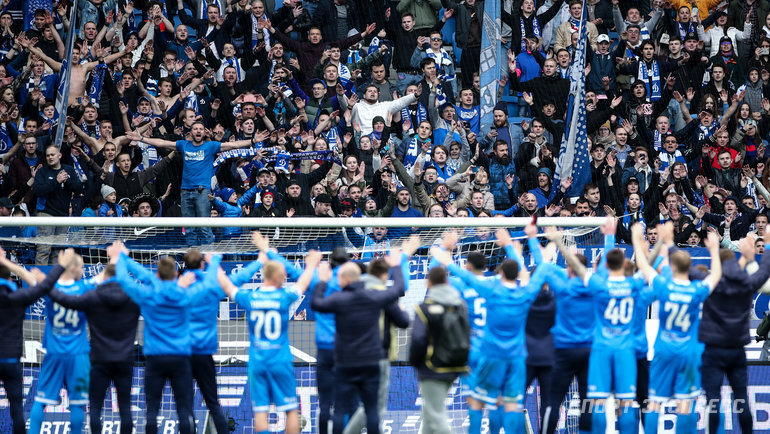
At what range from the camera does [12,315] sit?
11859mm

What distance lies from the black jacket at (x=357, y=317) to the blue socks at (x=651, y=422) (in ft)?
9.70

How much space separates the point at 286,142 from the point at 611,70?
18.6 ft

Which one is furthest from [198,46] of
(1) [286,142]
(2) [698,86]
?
(2) [698,86]

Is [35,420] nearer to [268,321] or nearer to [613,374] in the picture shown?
[268,321]

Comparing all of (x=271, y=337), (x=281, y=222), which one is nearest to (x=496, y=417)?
(x=271, y=337)

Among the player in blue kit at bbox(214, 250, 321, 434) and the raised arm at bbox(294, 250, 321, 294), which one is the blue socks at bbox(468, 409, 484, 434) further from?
the raised arm at bbox(294, 250, 321, 294)

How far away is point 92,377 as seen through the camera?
38.6 ft

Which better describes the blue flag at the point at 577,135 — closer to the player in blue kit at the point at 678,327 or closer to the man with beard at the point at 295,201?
the man with beard at the point at 295,201

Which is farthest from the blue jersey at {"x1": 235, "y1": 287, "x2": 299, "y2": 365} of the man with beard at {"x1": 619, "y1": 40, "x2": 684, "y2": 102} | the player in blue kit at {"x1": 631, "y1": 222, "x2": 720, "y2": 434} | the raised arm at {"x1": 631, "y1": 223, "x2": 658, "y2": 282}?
the man with beard at {"x1": 619, "y1": 40, "x2": 684, "y2": 102}

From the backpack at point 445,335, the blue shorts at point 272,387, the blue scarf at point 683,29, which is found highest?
the blue scarf at point 683,29

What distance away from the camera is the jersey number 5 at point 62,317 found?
1187 cm

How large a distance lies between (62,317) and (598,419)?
5287 millimetres

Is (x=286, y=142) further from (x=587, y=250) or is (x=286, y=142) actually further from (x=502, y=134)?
(x=587, y=250)

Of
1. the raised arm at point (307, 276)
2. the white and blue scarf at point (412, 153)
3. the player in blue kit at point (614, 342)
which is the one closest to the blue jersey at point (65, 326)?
the raised arm at point (307, 276)
